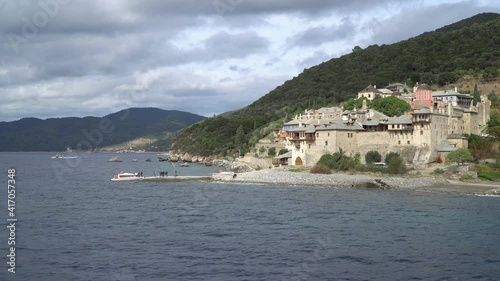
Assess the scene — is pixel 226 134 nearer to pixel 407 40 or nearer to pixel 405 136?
pixel 407 40

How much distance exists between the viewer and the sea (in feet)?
70.3

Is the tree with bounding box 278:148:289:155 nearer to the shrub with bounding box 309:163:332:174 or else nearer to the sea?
the shrub with bounding box 309:163:332:174

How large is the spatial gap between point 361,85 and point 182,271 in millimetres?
88047

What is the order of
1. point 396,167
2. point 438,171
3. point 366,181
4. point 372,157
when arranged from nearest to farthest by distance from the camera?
point 366,181 < point 438,171 < point 396,167 < point 372,157

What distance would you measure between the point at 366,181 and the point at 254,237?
24061 millimetres

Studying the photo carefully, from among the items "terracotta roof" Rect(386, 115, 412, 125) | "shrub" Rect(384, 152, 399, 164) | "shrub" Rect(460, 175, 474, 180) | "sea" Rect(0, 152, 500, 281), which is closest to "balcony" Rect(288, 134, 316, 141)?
"terracotta roof" Rect(386, 115, 412, 125)

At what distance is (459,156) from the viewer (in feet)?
171

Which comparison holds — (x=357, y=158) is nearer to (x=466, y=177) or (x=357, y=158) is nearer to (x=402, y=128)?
(x=402, y=128)

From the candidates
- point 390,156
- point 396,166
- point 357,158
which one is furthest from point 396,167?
point 357,158

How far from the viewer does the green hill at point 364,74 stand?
95.6 m

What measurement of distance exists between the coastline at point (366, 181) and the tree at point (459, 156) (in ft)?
13.1

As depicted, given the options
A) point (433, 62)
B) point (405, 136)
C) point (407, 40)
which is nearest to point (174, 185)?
point (405, 136)

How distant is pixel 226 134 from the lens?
107750 millimetres

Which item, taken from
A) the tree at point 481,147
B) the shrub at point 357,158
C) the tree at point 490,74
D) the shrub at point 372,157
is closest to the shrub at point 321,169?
the shrub at point 357,158
